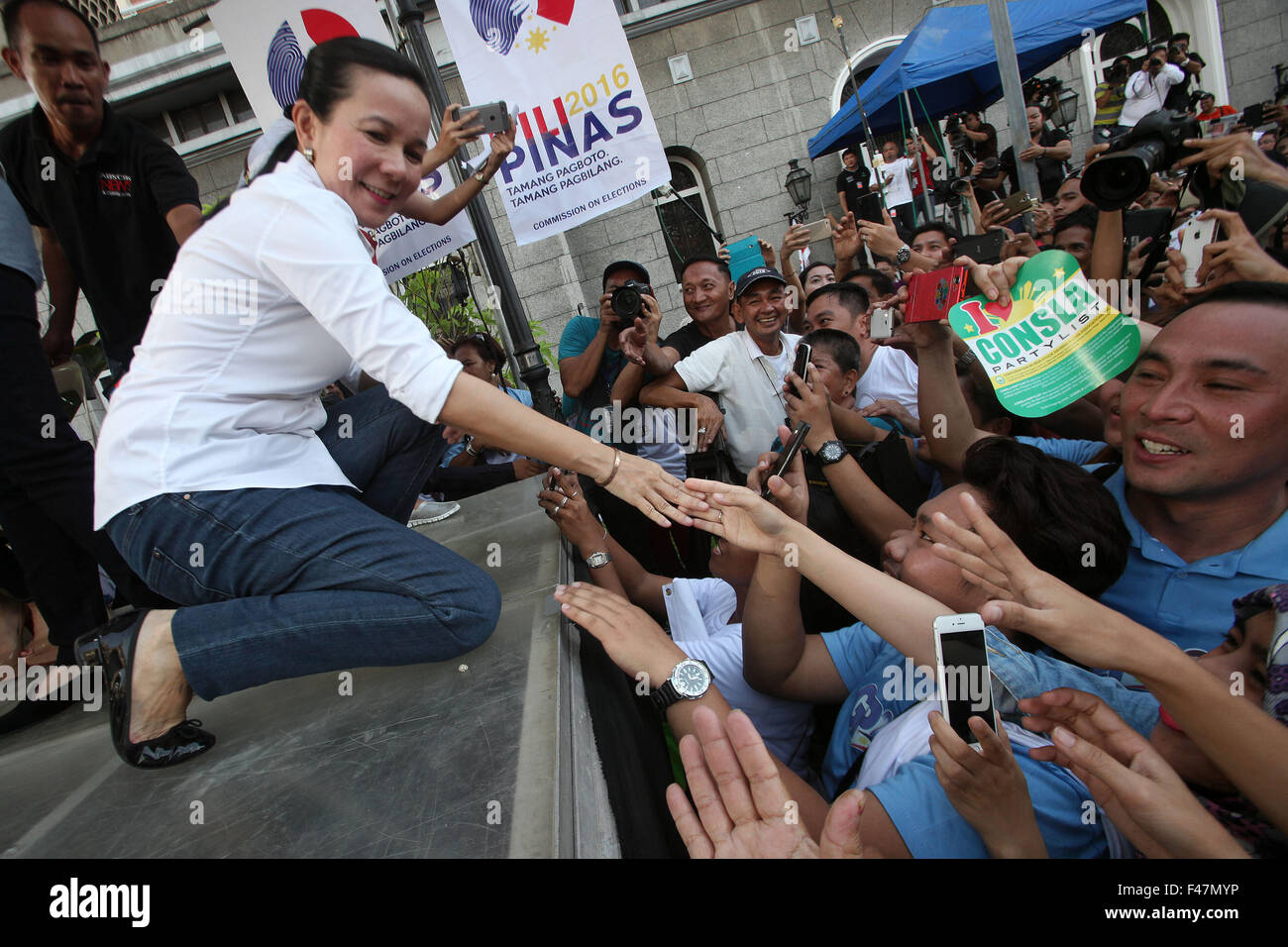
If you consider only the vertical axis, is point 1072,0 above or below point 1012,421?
above


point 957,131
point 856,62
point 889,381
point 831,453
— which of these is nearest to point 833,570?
point 831,453

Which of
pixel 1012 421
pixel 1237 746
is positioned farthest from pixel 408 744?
pixel 1012 421

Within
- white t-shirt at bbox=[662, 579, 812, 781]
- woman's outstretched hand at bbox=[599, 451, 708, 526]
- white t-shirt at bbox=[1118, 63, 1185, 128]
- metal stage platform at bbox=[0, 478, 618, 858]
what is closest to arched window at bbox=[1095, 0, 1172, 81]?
white t-shirt at bbox=[1118, 63, 1185, 128]

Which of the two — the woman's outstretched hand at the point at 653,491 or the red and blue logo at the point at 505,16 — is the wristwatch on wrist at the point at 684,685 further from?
the red and blue logo at the point at 505,16

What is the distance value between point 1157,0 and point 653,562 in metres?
13.9

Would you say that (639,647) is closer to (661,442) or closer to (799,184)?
(661,442)

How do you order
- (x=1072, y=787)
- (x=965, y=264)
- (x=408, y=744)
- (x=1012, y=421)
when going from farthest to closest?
(x=1012, y=421) < (x=965, y=264) < (x=408, y=744) < (x=1072, y=787)

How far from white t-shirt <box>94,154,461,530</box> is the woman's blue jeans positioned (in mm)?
74

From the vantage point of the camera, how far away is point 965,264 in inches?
78.3

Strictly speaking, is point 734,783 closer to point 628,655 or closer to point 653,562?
point 628,655

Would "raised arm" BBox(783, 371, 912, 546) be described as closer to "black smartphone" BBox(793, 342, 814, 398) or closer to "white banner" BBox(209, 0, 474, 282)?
"black smartphone" BBox(793, 342, 814, 398)

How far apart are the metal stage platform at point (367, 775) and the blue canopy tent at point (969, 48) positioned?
6897 millimetres

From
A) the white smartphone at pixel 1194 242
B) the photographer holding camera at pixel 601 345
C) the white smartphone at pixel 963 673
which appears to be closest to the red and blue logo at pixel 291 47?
the photographer holding camera at pixel 601 345

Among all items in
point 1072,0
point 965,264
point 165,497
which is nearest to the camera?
point 165,497
